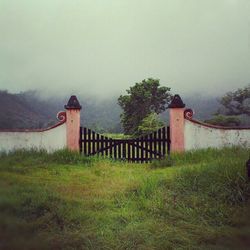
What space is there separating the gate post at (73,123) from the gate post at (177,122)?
5.74ft

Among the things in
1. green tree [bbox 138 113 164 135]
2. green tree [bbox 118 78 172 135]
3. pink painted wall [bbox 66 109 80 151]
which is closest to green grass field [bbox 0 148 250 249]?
pink painted wall [bbox 66 109 80 151]

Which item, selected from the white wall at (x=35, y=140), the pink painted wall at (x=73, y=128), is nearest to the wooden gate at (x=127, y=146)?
the pink painted wall at (x=73, y=128)

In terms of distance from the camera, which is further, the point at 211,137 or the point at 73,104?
the point at 73,104

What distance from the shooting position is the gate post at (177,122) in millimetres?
7281

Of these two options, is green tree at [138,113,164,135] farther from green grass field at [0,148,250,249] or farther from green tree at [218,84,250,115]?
green grass field at [0,148,250,249]

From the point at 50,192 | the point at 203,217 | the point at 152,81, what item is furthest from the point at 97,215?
the point at 152,81

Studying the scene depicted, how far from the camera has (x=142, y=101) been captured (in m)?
14.7

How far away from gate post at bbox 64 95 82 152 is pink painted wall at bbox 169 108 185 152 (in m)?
1.76

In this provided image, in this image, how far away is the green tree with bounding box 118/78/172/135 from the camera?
46.7 ft

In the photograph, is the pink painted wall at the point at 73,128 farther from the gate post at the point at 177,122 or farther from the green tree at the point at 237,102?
the green tree at the point at 237,102

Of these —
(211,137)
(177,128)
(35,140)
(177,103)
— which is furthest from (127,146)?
(35,140)

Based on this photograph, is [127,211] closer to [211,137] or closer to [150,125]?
[211,137]

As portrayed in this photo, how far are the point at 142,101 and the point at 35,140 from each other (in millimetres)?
7843

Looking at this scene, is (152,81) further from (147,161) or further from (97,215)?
(97,215)
